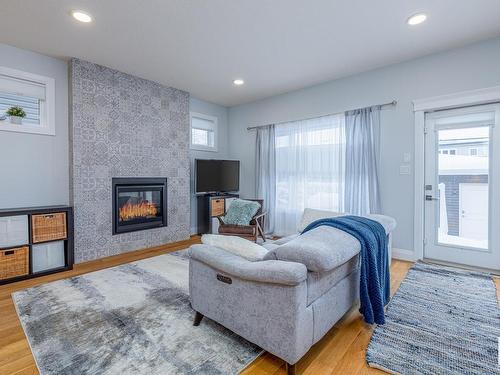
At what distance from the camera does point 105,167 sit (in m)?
3.79

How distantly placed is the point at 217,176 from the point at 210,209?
2.31 ft

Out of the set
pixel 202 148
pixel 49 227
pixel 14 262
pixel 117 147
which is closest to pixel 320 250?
pixel 49 227

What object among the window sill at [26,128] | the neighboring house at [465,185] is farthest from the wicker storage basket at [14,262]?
the neighboring house at [465,185]

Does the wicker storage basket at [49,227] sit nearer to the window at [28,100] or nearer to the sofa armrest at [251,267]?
the window at [28,100]

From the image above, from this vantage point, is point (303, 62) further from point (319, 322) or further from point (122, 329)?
point (122, 329)

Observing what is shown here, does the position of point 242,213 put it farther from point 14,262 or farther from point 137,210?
point 14,262

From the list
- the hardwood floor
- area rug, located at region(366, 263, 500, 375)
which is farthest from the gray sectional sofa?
area rug, located at region(366, 263, 500, 375)

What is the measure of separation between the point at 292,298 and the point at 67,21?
11.0 feet

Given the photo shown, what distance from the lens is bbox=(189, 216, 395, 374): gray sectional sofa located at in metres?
1.41

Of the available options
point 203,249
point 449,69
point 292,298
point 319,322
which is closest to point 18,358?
point 203,249

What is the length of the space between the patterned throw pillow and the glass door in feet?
8.02

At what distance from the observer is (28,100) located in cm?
337

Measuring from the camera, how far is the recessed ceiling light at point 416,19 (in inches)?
101

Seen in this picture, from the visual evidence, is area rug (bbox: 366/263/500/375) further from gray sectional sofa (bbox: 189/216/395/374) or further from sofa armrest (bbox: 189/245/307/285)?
sofa armrest (bbox: 189/245/307/285)
